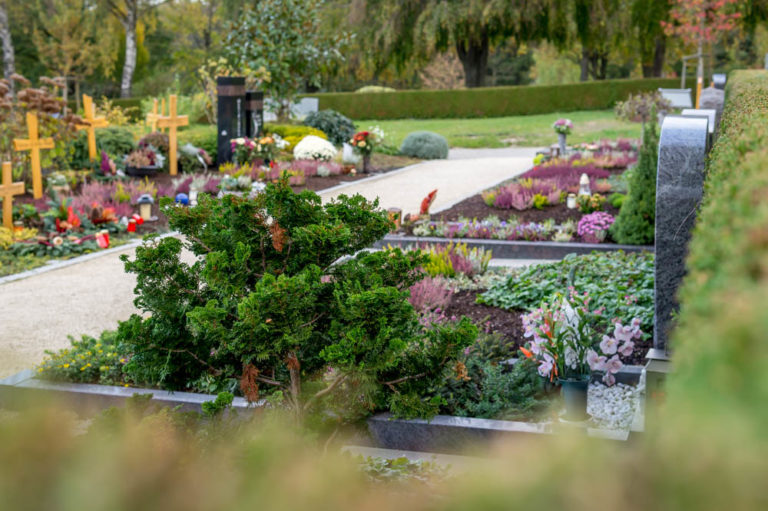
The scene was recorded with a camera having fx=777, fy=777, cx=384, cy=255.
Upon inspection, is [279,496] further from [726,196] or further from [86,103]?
[86,103]

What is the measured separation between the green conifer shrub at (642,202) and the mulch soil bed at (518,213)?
5.07 feet

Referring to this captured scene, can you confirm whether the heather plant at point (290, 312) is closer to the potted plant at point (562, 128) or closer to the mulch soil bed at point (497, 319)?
the mulch soil bed at point (497, 319)

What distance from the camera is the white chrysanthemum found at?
15.9m

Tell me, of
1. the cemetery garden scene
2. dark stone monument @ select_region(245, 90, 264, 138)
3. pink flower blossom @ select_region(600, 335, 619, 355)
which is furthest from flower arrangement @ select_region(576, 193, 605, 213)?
dark stone monument @ select_region(245, 90, 264, 138)

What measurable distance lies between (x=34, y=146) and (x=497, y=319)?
7.99 meters

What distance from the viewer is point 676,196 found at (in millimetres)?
3871

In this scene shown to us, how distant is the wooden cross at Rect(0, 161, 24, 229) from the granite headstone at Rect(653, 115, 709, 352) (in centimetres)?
767

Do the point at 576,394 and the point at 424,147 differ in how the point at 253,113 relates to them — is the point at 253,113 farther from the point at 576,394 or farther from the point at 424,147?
the point at 576,394

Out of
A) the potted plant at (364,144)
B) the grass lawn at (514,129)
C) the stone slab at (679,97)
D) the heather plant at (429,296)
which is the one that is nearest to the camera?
the heather plant at (429,296)

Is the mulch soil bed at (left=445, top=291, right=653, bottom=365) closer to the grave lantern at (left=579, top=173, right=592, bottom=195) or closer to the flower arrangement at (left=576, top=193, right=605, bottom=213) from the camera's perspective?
the flower arrangement at (left=576, top=193, right=605, bottom=213)

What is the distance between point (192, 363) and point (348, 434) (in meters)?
0.76

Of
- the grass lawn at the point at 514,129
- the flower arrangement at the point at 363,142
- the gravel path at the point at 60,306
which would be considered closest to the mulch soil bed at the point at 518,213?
the gravel path at the point at 60,306

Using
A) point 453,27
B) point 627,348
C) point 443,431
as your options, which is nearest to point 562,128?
point 627,348

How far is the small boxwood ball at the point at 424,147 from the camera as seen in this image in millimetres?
18609
